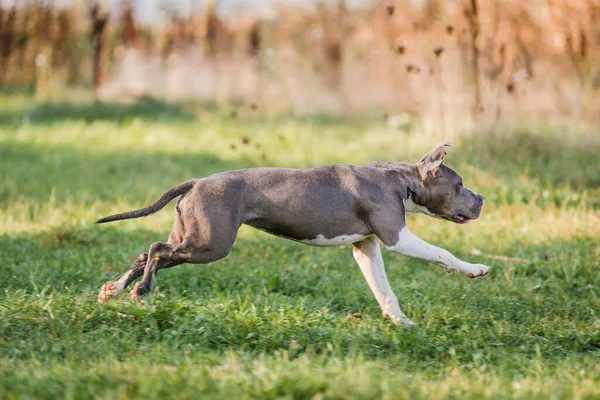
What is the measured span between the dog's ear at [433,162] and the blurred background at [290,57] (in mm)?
5644

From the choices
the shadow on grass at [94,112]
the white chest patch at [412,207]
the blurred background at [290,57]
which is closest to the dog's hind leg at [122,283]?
the white chest patch at [412,207]

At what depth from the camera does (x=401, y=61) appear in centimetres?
1366

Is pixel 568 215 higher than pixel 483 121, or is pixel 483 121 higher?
pixel 483 121

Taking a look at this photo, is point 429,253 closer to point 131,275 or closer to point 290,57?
point 131,275

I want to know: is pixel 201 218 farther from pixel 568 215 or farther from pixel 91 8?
pixel 91 8

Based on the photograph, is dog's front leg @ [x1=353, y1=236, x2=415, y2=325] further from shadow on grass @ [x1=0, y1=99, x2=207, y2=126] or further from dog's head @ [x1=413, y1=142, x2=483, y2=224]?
shadow on grass @ [x1=0, y1=99, x2=207, y2=126]

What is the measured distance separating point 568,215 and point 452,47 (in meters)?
5.29

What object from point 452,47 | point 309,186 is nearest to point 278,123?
point 452,47

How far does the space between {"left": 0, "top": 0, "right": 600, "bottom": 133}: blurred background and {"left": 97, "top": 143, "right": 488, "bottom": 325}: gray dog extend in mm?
5905

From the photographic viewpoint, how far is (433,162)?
5.61m

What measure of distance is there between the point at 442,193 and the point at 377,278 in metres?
0.78

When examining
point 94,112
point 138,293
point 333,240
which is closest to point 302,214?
point 333,240

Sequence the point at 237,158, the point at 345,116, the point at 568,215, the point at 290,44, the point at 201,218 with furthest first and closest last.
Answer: the point at 290,44 → the point at 345,116 → the point at 237,158 → the point at 568,215 → the point at 201,218

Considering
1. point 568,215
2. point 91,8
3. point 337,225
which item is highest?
point 91,8
